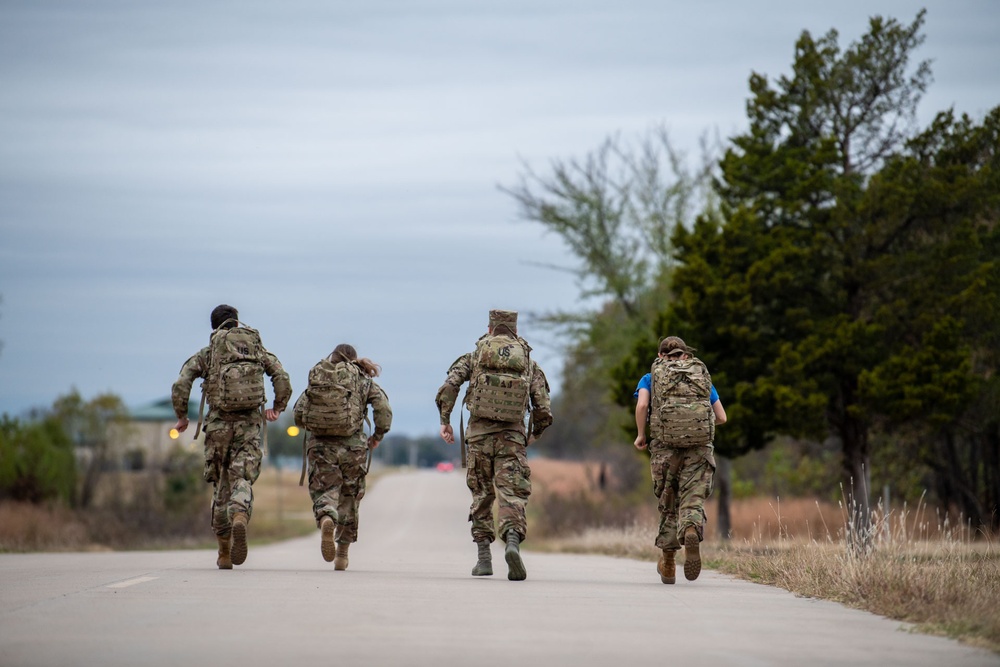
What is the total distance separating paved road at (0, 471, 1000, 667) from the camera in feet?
25.1

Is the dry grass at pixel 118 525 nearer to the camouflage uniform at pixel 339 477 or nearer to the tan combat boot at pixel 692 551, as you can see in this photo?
the camouflage uniform at pixel 339 477

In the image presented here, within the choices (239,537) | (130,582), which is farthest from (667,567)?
(130,582)

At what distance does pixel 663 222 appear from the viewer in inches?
1706

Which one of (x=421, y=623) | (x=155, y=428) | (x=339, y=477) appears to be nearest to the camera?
(x=421, y=623)

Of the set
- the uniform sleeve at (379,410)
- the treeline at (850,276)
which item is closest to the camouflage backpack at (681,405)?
the uniform sleeve at (379,410)

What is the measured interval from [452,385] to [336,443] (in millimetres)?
2055

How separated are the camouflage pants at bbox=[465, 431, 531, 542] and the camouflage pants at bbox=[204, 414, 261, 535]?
2.14 meters

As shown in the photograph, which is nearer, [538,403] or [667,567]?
[667,567]

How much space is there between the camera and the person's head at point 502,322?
13883 mm

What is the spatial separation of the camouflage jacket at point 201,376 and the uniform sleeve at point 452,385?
66.1 inches

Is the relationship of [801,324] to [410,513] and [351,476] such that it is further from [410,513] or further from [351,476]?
[410,513]

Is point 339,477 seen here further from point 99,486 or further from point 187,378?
point 99,486

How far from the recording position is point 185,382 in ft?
47.5

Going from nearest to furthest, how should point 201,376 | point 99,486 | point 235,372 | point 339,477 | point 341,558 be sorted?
point 235,372
point 201,376
point 341,558
point 339,477
point 99,486
